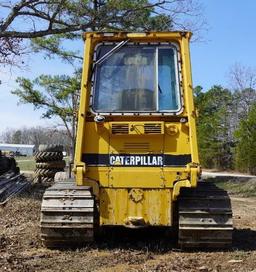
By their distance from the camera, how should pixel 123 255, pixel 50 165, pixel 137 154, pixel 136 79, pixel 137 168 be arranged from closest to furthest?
pixel 123 255 → pixel 137 168 → pixel 137 154 → pixel 136 79 → pixel 50 165

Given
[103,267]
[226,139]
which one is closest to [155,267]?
[103,267]

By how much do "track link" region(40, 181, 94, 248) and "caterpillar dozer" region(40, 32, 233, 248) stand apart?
0.01 meters

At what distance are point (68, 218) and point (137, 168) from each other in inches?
45.5

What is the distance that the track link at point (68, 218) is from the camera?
7.84 metres

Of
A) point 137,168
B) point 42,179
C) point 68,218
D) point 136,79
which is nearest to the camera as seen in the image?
point 68,218

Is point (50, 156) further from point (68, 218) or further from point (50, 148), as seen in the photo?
point (68, 218)

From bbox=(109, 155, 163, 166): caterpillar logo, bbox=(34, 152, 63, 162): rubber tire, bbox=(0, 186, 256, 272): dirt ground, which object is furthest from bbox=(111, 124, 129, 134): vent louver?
bbox=(34, 152, 63, 162): rubber tire

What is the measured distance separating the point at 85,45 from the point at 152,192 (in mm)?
2341

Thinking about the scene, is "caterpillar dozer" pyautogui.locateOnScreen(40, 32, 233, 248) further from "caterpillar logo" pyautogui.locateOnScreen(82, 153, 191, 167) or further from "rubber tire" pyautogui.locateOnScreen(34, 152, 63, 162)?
"rubber tire" pyautogui.locateOnScreen(34, 152, 63, 162)

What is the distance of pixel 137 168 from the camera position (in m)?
8.02

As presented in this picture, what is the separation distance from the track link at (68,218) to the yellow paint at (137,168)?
200mm

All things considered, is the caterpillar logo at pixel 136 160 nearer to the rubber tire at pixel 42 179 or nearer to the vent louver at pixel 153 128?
the vent louver at pixel 153 128

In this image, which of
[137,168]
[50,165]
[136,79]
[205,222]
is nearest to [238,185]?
[50,165]

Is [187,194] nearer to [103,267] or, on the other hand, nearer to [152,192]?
[152,192]
